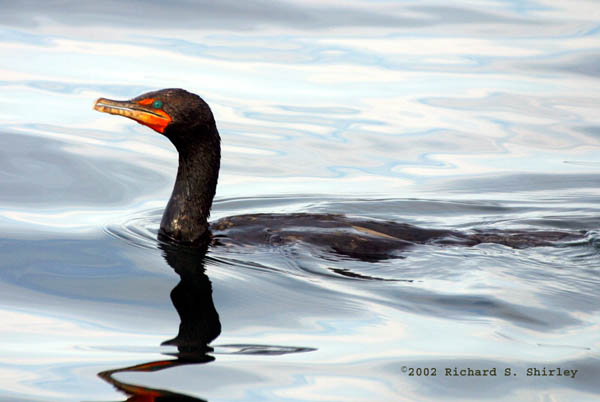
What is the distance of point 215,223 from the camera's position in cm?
827

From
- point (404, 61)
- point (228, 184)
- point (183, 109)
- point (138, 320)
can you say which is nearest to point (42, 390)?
point (138, 320)

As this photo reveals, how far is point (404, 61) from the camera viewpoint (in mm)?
15180

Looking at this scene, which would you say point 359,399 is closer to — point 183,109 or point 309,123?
point 183,109

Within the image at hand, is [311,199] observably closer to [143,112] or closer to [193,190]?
[193,190]

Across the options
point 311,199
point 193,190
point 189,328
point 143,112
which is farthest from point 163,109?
point 311,199

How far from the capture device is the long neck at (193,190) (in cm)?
801

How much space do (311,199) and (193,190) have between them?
2037 mm

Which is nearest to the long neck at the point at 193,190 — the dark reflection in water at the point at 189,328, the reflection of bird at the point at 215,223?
the reflection of bird at the point at 215,223

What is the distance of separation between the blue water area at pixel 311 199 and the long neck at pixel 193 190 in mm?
277

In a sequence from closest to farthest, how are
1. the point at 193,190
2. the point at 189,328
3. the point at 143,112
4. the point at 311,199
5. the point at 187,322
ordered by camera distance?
the point at 189,328
the point at 187,322
the point at 143,112
the point at 193,190
the point at 311,199

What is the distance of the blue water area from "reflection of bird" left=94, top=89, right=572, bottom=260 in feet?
0.25

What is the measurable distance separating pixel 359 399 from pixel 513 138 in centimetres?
790

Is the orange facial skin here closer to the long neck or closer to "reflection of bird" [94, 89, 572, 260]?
"reflection of bird" [94, 89, 572, 260]

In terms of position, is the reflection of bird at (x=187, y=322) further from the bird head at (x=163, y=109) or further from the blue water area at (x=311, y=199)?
the bird head at (x=163, y=109)
